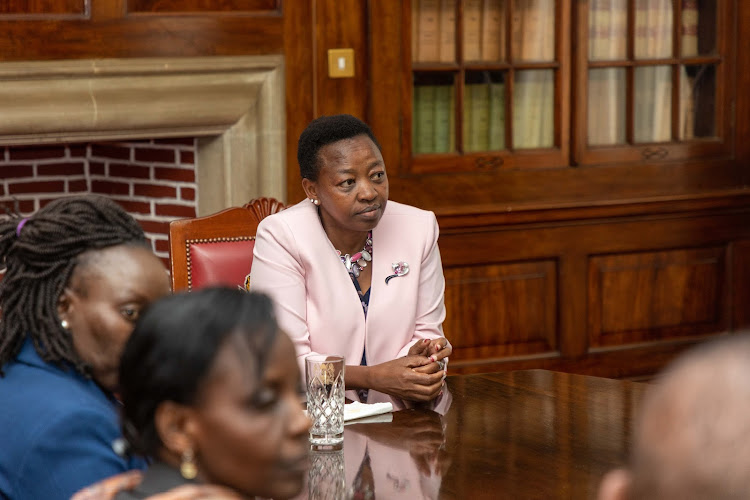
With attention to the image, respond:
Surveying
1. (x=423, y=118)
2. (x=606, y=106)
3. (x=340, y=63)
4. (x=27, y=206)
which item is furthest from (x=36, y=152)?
(x=606, y=106)

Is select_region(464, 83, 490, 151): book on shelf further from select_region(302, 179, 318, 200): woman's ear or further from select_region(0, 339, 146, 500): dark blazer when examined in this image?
select_region(0, 339, 146, 500): dark blazer

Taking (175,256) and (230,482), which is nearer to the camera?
(230,482)

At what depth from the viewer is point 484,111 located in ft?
13.8

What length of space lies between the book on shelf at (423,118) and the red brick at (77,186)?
131 cm

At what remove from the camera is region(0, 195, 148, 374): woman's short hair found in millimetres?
1438

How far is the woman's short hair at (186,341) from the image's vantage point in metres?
1.01

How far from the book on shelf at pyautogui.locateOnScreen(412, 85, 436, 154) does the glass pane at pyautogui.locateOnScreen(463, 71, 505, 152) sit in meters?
0.14

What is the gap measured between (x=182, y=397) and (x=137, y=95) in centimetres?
273

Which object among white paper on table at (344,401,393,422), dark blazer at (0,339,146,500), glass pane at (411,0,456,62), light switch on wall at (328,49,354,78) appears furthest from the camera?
glass pane at (411,0,456,62)

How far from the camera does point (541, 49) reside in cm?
422

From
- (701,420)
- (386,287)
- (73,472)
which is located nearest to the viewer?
(701,420)

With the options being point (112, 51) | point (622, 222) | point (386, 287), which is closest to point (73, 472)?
point (386, 287)

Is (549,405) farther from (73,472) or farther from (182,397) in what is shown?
(182,397)

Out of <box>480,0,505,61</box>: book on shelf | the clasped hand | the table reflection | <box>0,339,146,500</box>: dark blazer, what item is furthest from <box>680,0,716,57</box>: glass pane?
<box>0,339,146,500</box>: dark blazer
